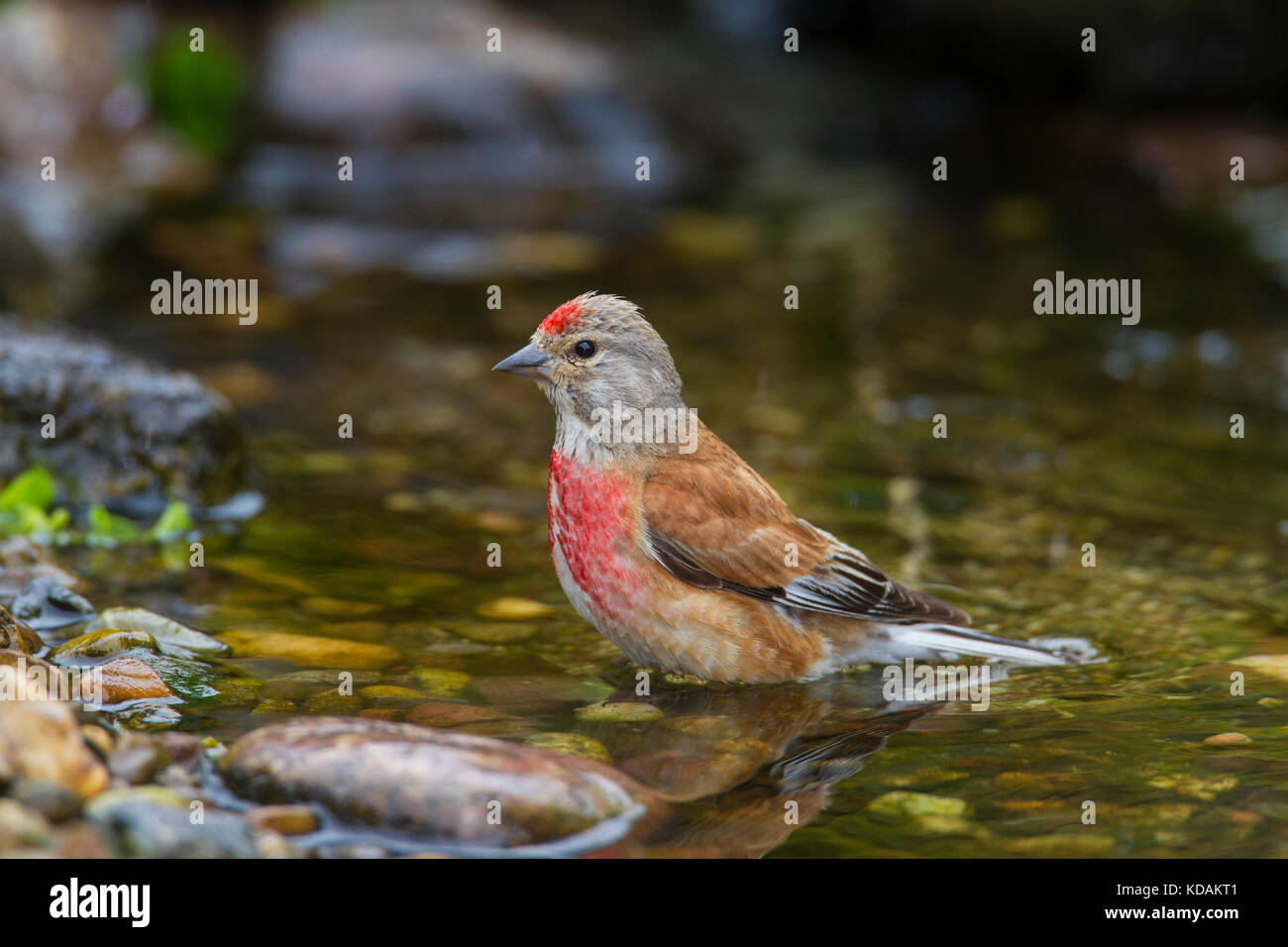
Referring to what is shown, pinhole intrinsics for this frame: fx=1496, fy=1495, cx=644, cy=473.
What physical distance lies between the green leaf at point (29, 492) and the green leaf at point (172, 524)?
46cm

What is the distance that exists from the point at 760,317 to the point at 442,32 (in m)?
5.15

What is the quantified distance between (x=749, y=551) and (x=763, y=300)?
18.0ft

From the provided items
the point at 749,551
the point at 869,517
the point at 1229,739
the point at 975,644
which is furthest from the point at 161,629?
the point at 1229,739

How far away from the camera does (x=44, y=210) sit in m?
11.0

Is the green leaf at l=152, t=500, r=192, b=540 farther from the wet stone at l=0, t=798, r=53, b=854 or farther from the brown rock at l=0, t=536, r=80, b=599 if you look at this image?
the wet stone at l=0, t=798, r=53, b=854

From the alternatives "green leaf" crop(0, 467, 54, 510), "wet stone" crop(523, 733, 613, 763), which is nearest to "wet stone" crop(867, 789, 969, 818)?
"wet stone" crop(523, 733, 613, 763)

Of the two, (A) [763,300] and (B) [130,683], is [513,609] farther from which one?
(A) [763,300]

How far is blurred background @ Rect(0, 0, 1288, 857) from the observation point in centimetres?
530

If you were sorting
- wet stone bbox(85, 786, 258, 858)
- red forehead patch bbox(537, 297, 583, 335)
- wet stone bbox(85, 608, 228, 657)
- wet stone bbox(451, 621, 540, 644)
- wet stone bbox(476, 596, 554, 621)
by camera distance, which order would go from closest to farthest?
wet stone bbox(85, 786, 258, 858)
wet stone bbox(85, 608, 228, 657)
red forehead patch bbox(537, 297, 583, 335)
wet stone bbox(451, 621, 540, 644)
wet stone bbox(476, 596, 554, 621)

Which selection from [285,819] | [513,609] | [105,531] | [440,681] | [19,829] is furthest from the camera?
[105,531]

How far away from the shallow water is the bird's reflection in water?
0.04ft

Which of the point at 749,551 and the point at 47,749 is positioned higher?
the point at 749,551

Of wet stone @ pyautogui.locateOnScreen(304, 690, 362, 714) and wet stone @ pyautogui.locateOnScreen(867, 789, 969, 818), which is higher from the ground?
wet stone @ pyautogui.locateOnScreen(304, 690, 362, 714)

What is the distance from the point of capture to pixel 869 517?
22.3 feet
